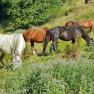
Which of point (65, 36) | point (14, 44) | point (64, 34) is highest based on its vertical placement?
point (14, 44)

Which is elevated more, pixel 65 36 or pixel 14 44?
pixel 14 44

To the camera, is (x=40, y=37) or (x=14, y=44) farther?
(x=40, y=37)

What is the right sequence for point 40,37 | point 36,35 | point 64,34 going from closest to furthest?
point 64,34 → point 40,37 → point 36,35

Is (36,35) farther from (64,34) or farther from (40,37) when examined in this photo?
(64,34)

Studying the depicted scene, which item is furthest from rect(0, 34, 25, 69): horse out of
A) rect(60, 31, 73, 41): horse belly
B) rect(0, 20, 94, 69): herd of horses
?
rect(60, 31, 73, 41): horse belly

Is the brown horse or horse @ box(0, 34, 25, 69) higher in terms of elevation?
horse @ box(0, 34, 25, 69)

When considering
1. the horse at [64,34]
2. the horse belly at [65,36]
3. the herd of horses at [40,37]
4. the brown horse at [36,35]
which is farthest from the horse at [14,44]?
the brown horse at [36,35]

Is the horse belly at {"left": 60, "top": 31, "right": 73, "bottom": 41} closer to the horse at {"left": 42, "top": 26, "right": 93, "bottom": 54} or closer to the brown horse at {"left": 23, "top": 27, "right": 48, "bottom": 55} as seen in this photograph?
the horse at {"left": 42, "top": 26, "right": 93, "bottom": 54}

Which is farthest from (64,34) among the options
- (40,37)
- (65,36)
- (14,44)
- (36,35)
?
(14,44)

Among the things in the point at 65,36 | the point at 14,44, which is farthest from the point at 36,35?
the point at 14,44

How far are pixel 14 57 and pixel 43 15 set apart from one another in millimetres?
33108

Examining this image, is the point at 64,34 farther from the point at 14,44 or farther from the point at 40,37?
the point at 14,44

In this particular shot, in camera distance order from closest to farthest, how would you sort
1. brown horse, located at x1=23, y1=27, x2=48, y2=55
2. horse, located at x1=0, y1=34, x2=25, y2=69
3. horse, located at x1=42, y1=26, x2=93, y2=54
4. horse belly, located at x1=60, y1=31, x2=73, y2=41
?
horse, located at x1=0, y1=34, x2=25, y2=69, horse, located at x1=42, y1=26, x2=93, y2=54, horse belly, located at x1=60, y1=31, x2=73, y2=41, brown horse, located at x1=23, y1=27, x2=48, y2=55

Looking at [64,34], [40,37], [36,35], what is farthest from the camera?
[36,35]
